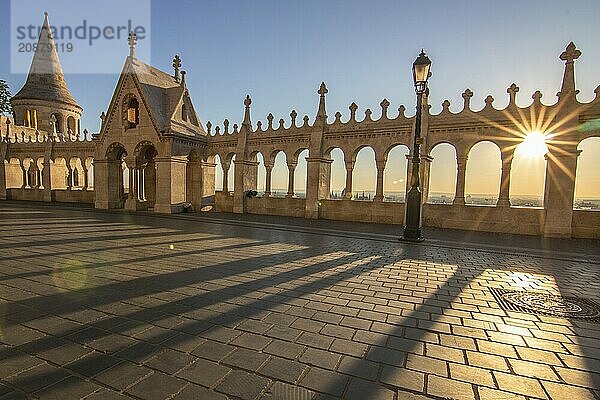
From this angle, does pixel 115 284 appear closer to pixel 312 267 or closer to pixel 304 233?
pixel 312 267

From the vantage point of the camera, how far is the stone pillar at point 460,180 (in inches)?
544

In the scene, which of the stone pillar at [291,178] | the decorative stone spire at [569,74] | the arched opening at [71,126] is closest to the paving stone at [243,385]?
the decorative stone spire at [569,74]

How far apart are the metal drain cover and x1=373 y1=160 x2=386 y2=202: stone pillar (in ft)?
34.6

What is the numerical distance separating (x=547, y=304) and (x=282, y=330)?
162 inches

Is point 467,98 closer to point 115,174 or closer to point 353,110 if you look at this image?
point 353,110

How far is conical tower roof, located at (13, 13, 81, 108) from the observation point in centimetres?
4019

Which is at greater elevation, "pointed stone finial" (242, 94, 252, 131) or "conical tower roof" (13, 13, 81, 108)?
"conical tower roof" (13, 13, 81, 108)

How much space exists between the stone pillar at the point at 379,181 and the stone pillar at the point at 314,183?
10.2 feet

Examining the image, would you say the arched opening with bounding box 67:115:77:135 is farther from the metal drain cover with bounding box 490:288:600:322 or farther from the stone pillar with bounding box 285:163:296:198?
the metal drain cover with bounding box 490:288:600:322

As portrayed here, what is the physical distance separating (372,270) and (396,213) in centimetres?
936

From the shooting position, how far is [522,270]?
659cm

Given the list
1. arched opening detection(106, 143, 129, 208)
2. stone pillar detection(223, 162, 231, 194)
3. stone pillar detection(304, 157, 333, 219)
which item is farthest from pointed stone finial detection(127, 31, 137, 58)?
stone pillar detection(304, 157, 333, 219)

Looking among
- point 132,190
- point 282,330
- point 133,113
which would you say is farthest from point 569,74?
point 132,190

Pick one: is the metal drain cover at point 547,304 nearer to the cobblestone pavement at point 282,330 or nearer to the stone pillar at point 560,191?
the cobblestone pavement at point 282,330
